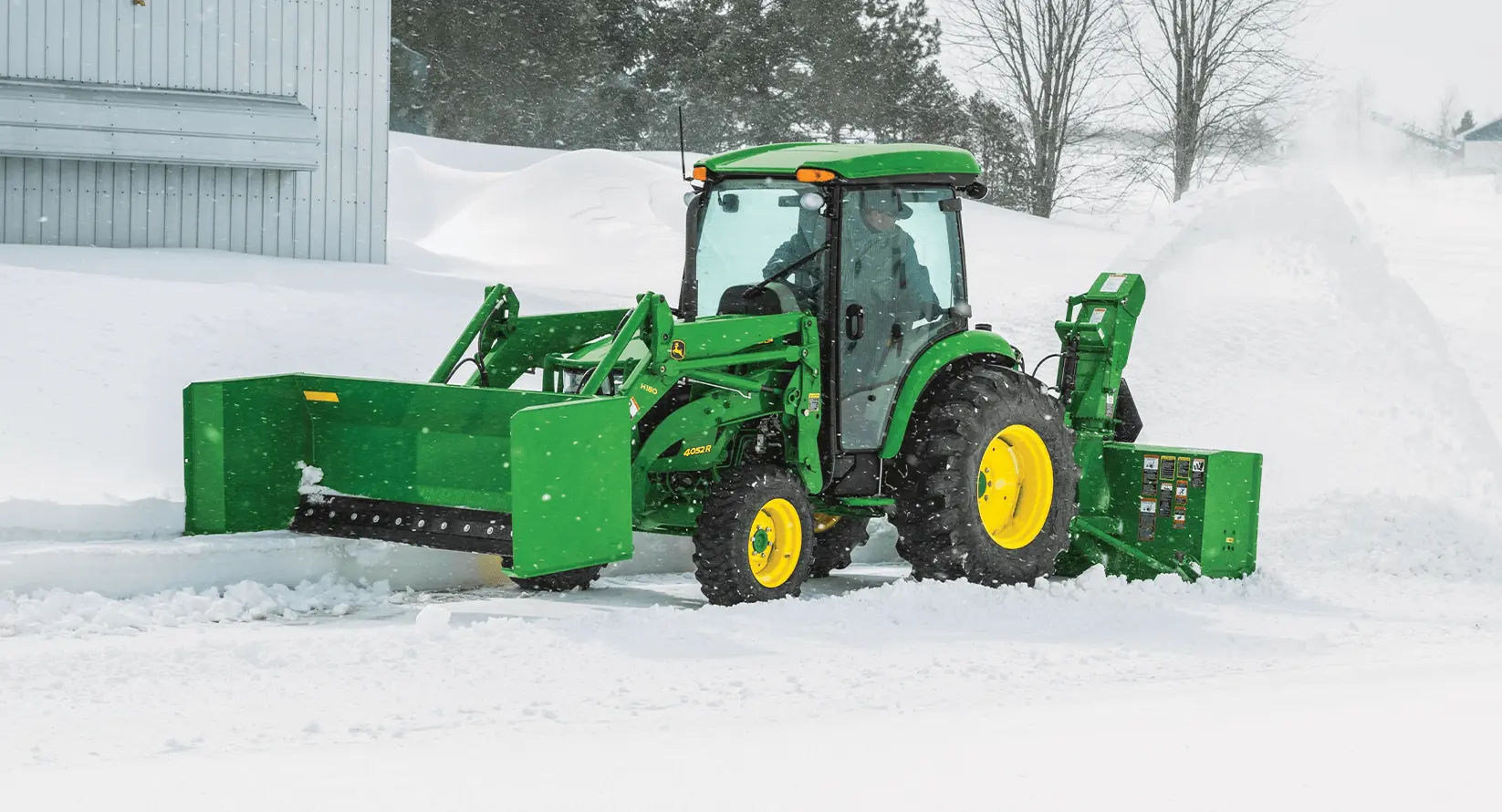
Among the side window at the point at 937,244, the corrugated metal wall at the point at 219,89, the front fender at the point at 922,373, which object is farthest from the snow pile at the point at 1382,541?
the corrugated metal wall at the point at 219,89

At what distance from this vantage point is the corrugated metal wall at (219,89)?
1274cm

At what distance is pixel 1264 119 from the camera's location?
3055cm

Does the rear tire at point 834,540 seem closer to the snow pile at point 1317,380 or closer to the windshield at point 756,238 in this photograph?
the windshield at point 756,238

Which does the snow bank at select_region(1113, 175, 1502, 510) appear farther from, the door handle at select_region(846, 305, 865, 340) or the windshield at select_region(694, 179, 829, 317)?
the windshield at select_region(694, 179, 829, 317)

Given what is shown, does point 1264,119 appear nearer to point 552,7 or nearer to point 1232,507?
point 552,7

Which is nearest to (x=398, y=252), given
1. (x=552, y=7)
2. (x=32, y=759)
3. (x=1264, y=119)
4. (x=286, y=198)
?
(x=286, y=198)

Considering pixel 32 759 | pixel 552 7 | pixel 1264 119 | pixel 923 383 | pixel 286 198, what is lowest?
pixel 32 759

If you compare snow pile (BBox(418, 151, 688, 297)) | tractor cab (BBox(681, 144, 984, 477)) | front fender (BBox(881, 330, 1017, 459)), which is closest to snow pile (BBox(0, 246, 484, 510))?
tractor cab (BBox(681, 144, 984, 477))

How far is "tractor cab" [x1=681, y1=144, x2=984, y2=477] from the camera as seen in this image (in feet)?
24.7

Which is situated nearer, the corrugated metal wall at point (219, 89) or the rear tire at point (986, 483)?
the rear tire at point (986, 483)

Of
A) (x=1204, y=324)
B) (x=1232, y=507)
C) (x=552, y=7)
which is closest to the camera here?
(x=1232, y=507)

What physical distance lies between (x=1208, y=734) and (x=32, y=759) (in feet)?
11.1

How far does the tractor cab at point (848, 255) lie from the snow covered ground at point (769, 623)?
39.3 inches

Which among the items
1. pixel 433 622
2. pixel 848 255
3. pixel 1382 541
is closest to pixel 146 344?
pixel 433 622
